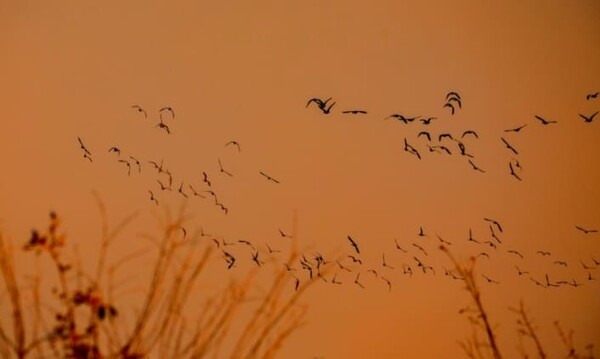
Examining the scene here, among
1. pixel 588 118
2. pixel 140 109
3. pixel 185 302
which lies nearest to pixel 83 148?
pixel 140 109

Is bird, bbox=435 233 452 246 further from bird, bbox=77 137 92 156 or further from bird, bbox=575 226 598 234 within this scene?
bird, bbox=77 137 92 156

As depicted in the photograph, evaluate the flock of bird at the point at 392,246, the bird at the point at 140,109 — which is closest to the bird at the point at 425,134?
the flock of bird at the point at 392,246

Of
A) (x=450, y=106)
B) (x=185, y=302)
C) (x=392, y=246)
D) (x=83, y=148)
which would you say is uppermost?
(x=450, y=106)

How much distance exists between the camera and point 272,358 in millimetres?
1138

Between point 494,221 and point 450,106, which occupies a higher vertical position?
point 450,106

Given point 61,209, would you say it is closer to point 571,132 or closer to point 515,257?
point 515,257

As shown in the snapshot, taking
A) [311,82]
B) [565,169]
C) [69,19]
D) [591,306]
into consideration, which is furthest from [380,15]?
[591,306]

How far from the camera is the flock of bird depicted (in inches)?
44.5

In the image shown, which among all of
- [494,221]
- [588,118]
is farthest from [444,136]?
[588,118]

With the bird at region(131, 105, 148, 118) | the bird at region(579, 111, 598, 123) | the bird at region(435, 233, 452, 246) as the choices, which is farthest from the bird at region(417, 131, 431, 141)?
the bird at region(131, 105, 148, 118)

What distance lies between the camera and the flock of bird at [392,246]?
113 centimetres

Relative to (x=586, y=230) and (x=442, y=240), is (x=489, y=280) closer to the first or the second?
(x=442, y=240)

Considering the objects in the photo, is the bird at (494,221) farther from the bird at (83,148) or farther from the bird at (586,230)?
the bird at (83,148)

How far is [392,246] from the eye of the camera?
45.1 inches
